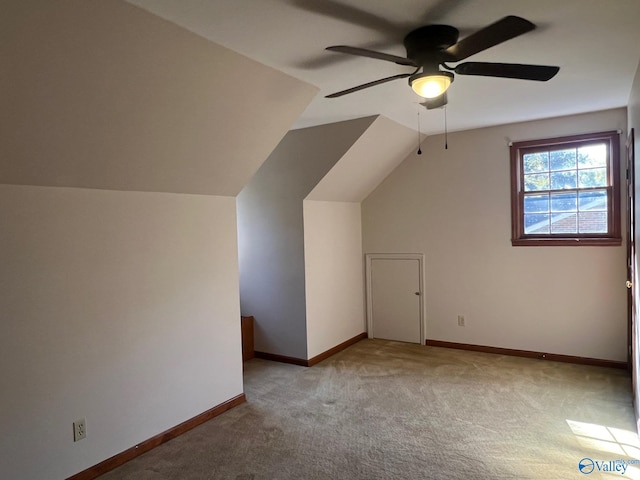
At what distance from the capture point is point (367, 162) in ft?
14.8

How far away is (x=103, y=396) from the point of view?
258 centimetres

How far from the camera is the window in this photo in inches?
157

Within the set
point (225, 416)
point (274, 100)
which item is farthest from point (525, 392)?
point (274, 100)

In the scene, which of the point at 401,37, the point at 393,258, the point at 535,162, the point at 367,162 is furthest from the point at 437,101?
the point at 393,258

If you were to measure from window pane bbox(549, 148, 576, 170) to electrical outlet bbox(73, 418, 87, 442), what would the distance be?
4.46 m

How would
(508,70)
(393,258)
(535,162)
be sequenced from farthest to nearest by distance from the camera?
1. (393,258)
2. (535,162)
3. (508,70)

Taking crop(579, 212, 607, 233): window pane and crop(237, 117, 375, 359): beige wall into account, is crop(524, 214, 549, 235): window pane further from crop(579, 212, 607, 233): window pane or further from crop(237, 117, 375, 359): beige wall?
crop(237, 117, 375, 359): beige wall

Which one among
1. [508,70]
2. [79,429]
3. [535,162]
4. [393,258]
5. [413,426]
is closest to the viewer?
[508,70]

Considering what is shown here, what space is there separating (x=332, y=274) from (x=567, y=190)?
2512 millimetres

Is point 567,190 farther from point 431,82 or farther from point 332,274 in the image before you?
point 431,82

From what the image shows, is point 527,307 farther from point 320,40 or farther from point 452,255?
point 320,40

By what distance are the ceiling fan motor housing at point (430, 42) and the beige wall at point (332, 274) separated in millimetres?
2324

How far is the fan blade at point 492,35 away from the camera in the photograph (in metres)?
1.74

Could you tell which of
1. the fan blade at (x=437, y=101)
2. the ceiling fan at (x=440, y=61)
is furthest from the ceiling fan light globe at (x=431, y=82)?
the fan blade at (x=437, y=101)
